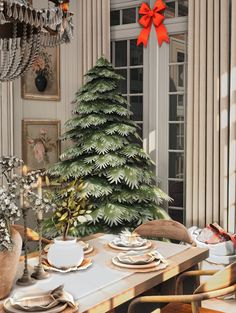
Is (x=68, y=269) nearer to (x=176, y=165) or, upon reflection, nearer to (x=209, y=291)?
(x=209, y=291)

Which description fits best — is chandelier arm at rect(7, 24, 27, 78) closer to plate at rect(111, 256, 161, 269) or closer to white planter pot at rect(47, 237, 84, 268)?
white planter pot at rect(47, 237, 84, 268)

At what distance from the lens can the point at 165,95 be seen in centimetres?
509

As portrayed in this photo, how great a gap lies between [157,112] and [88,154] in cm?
86

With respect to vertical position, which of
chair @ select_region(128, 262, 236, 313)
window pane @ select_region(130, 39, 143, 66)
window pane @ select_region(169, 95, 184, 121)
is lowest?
chair @ select_region(128, 262, 236, 313)

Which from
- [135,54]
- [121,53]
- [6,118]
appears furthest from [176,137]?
[6,118]

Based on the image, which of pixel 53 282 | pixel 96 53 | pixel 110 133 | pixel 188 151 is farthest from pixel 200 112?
pixel 53 282

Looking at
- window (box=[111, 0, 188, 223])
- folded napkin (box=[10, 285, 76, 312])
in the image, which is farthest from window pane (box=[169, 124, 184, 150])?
folded napkin (box=[10, 285, 76, 312])

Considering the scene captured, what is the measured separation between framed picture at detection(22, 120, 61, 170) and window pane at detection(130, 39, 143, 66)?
99 centimetres

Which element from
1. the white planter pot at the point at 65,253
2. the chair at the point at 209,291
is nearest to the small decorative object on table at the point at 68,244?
the white planter pot at the point at 65,253

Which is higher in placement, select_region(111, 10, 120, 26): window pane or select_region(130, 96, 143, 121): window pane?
select_region(111, 10, 120, 26): window pane

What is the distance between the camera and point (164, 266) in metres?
2.72

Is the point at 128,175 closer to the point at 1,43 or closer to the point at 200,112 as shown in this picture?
the point at 200,112

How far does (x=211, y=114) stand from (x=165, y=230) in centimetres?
147

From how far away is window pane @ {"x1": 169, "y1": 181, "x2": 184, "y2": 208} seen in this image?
16.5ft
